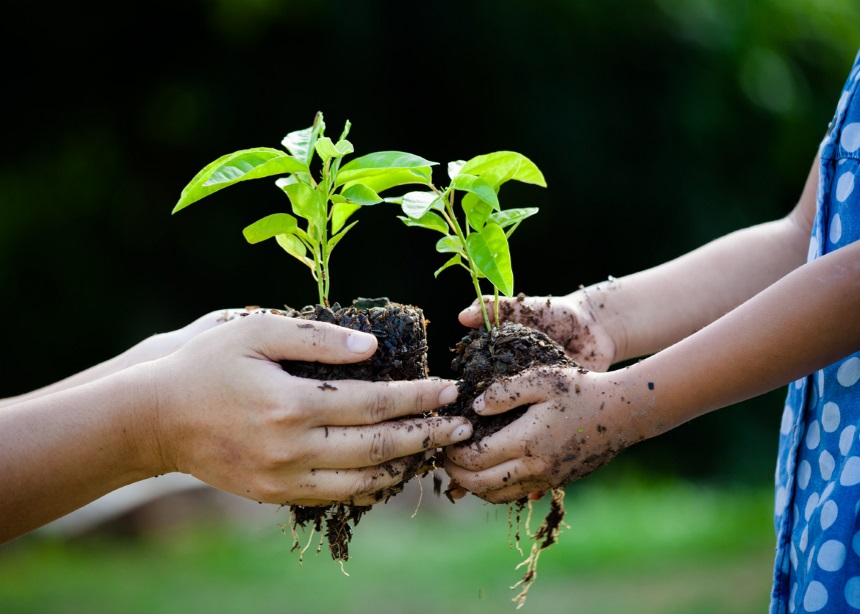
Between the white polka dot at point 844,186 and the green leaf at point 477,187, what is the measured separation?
2.16 feet

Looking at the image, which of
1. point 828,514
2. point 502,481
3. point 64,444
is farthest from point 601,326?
point 64,444

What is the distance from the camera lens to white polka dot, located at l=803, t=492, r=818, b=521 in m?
1.45

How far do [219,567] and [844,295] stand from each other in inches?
146

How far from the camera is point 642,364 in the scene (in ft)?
5.06

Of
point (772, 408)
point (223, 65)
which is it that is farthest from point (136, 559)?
point (772, 408)

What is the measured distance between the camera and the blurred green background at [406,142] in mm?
5270

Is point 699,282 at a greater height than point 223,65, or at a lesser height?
lesser

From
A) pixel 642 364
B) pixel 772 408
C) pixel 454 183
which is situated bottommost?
pixel 642 364

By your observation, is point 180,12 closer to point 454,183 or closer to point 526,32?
point 526,32

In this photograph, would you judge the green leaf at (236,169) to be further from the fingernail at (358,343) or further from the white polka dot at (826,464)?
the white polka dot at (826,464)

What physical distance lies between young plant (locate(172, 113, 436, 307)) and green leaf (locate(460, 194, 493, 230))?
10 centimetres

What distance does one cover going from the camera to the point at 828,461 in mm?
1441

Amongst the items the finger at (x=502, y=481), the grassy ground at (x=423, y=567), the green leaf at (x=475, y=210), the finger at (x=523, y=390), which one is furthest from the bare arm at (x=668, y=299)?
the grassy ground at (x=423, y=567)

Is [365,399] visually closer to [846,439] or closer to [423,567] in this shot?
[846,439]
